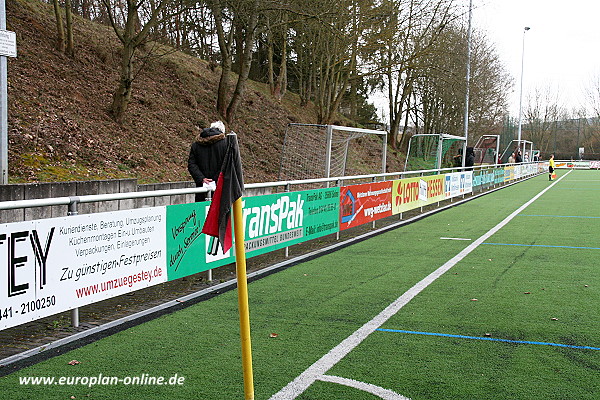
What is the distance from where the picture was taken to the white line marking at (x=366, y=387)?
4.26 meters

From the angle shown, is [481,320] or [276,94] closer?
[481,320]

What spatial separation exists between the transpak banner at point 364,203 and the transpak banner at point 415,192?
0.60 m

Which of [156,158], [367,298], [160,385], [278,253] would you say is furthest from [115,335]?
[156,158]

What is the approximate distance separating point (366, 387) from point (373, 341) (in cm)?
117

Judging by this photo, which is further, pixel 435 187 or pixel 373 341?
pixel 435 187

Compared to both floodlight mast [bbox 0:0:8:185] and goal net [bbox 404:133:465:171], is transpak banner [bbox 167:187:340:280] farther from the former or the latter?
goal net [bbox 404:133:465:171]

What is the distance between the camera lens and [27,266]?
509 cm

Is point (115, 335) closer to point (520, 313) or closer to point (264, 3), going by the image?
point (520, 313)

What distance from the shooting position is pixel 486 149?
48.5 metres

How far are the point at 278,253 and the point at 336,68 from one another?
67.6 ft

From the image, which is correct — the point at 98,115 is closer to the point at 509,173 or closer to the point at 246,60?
the point at 246,60

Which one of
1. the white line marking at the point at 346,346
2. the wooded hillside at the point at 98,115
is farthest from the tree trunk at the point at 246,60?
the white line marking at the point at 346,346

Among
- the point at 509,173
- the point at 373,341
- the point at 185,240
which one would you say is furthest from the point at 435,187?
the point at 509,173

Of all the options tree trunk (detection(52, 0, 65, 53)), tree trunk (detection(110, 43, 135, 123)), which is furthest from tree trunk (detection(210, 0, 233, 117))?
tree trunk (detection(52, 0, 65, 53))
